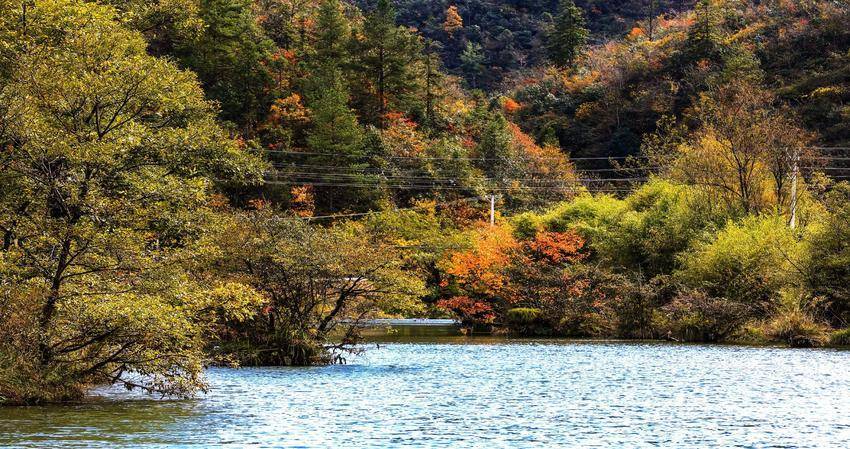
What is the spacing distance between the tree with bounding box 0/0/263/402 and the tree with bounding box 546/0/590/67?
11567 cm

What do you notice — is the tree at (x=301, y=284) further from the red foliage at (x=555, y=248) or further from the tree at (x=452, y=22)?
the tree at (x=452, y=22)

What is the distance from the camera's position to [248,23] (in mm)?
96312

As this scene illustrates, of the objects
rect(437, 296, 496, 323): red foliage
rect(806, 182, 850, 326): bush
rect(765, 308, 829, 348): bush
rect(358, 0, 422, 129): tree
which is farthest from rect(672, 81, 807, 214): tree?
rect(358, 0, 422, 129): tree

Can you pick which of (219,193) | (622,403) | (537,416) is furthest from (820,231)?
(219,193)

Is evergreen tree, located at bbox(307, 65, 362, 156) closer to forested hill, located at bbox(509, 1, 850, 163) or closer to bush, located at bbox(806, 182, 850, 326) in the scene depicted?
forested hill, located at bbox(509, 1, 850, 163)

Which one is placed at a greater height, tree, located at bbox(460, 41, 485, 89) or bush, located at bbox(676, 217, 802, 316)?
tree, located at bbox(460, 41, 485, 89)

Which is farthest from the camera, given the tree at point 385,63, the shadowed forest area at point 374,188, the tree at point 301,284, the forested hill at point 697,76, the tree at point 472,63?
A: the tree at point 472,63

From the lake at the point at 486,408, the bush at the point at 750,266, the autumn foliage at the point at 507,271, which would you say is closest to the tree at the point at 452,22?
the autumn foliage at the point at 507,271

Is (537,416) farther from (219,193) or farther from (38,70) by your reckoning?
(219,193)

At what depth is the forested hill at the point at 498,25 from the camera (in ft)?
550

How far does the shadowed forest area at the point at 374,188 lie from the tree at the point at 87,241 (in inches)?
3.7

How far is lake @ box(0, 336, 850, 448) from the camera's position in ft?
70.5

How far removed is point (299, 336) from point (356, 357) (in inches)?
275

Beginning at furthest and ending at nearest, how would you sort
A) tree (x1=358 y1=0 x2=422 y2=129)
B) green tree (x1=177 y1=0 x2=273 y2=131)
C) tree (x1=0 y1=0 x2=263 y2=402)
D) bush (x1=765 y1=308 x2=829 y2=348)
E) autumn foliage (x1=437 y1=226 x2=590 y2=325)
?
tree (x1=358 y1=0 x2=422 y2=129) → green tree (x1=177 y1=0 x2=273 y2=131) → autumn foliage (x1=437 y1=226 x2=590 y2=325) → bush (x1=765 y1=308 x2=829 y2=348) → tree (x1=0 y1=0 x2=263 y2=402)
